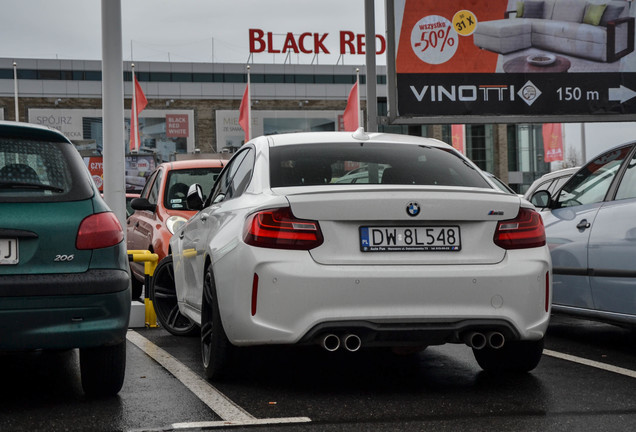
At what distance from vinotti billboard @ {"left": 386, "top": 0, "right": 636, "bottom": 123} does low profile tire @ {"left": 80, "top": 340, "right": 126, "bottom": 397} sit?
Answer: 790cm

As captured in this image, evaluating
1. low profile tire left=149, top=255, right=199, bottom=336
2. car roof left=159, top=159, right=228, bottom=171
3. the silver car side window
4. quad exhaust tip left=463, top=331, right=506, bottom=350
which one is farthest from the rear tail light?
car roof left=159, top=159, right=228, bottom=171

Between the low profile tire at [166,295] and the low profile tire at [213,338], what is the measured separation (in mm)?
2376

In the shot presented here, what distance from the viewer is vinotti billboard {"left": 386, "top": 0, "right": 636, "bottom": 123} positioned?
12688 mm

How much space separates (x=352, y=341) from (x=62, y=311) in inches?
57.1

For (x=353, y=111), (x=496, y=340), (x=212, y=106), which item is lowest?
(x=496, y=340)

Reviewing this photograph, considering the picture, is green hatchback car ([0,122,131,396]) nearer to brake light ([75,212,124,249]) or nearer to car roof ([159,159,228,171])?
brake light ([75,212,124,249])

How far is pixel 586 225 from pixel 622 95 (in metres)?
7.02

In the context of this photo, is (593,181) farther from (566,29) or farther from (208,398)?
(566,29)

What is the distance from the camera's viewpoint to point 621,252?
652cm

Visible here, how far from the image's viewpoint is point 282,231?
497 cm

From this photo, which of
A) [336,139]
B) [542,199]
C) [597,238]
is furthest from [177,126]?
[336,139]

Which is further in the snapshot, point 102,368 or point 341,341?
point 102,368

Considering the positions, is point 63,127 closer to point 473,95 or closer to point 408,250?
point 473,95

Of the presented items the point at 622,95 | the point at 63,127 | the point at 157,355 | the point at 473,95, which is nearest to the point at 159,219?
the point at 157,355
